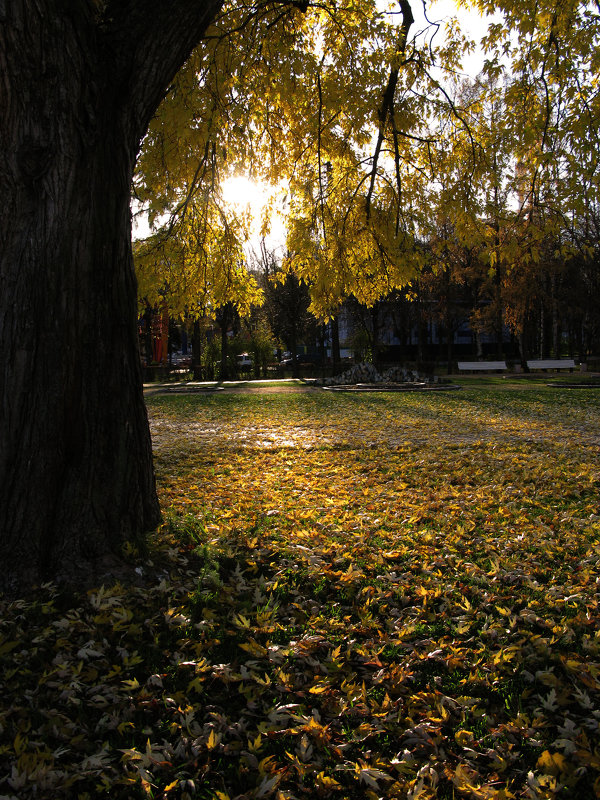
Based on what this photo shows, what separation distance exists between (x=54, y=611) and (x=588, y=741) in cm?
264

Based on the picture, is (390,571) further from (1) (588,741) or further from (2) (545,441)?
(2) (545,441)

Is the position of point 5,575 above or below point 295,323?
below

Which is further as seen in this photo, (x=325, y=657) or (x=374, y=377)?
(x=374, y=377)

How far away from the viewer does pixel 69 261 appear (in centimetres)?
325

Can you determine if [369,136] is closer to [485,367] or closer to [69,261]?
[69,261]

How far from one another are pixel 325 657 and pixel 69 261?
2716 mm

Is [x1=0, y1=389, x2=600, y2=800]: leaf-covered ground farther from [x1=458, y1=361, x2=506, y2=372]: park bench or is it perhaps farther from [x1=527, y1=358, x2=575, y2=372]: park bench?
[x1=527, y1=358, x2=575, y2=372]: park bench

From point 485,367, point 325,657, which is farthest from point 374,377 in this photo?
point 325,657


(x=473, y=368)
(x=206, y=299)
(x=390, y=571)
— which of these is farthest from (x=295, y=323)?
(x=390, y=571)

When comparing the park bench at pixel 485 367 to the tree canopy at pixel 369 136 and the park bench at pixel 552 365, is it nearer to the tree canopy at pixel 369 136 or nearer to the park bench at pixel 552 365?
the park bench at pixel 552 365

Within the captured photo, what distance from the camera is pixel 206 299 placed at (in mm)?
8172

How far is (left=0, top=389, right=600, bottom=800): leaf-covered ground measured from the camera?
6.48 feet

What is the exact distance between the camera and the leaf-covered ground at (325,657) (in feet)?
6.48

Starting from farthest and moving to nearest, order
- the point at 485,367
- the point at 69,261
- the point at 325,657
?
1. the point at 485,367
2. the point at 69,261
3. the point at 325,657
